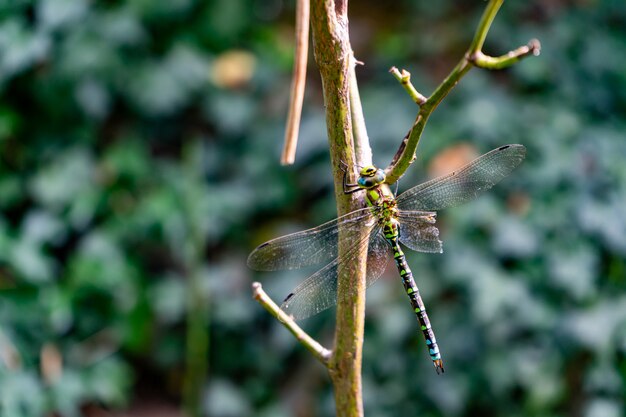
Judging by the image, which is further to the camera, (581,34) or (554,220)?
(581,34)

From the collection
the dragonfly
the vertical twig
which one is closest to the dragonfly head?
the dragonfly

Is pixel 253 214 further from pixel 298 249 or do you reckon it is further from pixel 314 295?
pixel 314 295

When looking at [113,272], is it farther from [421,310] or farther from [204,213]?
[421,310]

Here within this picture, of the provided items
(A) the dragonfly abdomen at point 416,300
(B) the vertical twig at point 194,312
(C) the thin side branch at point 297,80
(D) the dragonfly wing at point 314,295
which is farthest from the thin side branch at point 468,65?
(B) the vertical twig at point 194,312

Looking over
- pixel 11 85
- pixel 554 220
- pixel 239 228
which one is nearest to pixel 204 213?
pixel 239 228

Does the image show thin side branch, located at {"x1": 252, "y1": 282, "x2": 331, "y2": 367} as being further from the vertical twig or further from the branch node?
the vertical twig

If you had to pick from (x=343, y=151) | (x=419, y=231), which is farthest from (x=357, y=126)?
(x=419, y=231)
